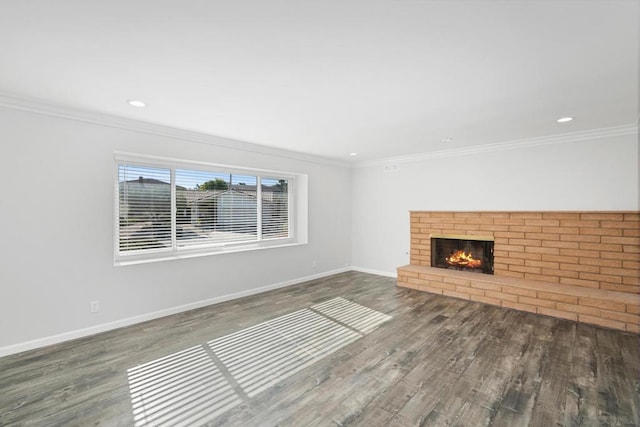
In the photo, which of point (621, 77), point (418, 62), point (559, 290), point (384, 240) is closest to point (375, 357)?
point (418, 62)

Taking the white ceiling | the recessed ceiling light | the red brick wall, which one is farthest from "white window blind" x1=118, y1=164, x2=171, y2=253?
the red brick wall

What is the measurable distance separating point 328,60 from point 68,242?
325 centimetres

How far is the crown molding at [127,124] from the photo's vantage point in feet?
9.03

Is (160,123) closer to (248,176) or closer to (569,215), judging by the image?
(248,176)

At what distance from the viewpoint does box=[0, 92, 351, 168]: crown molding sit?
2.75 metres

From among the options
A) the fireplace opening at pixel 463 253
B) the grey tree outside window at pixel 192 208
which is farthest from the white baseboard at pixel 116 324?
the fireplace opening at pixel 463 253

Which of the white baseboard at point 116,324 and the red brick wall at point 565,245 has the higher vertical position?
the red brick wall at point 565,245

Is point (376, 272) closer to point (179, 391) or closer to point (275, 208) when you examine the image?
point (275, 208)

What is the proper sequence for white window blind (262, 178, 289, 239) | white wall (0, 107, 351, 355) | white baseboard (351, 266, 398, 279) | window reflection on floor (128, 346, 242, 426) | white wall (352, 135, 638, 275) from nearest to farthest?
window reflection on floor (128, 346, 242, 426)
white wall (0, 107, 351, 355)
white wall (352, 135, 638, 275)
white window blind (262, 178, 289, 239)
white baseboard (351, 266, 398, 279)

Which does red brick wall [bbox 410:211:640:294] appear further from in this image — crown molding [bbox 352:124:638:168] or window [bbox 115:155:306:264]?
window [bbox 115:155:306:264]

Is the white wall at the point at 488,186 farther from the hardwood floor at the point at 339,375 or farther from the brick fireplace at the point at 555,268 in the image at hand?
the hardwood floor at the point at 339,375

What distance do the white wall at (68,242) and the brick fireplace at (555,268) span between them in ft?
13.1

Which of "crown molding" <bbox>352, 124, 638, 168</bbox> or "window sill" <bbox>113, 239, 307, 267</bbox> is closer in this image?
"window sill" <bbox>113, 239, 307, 267</bbox>

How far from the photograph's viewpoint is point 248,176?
4.88m
